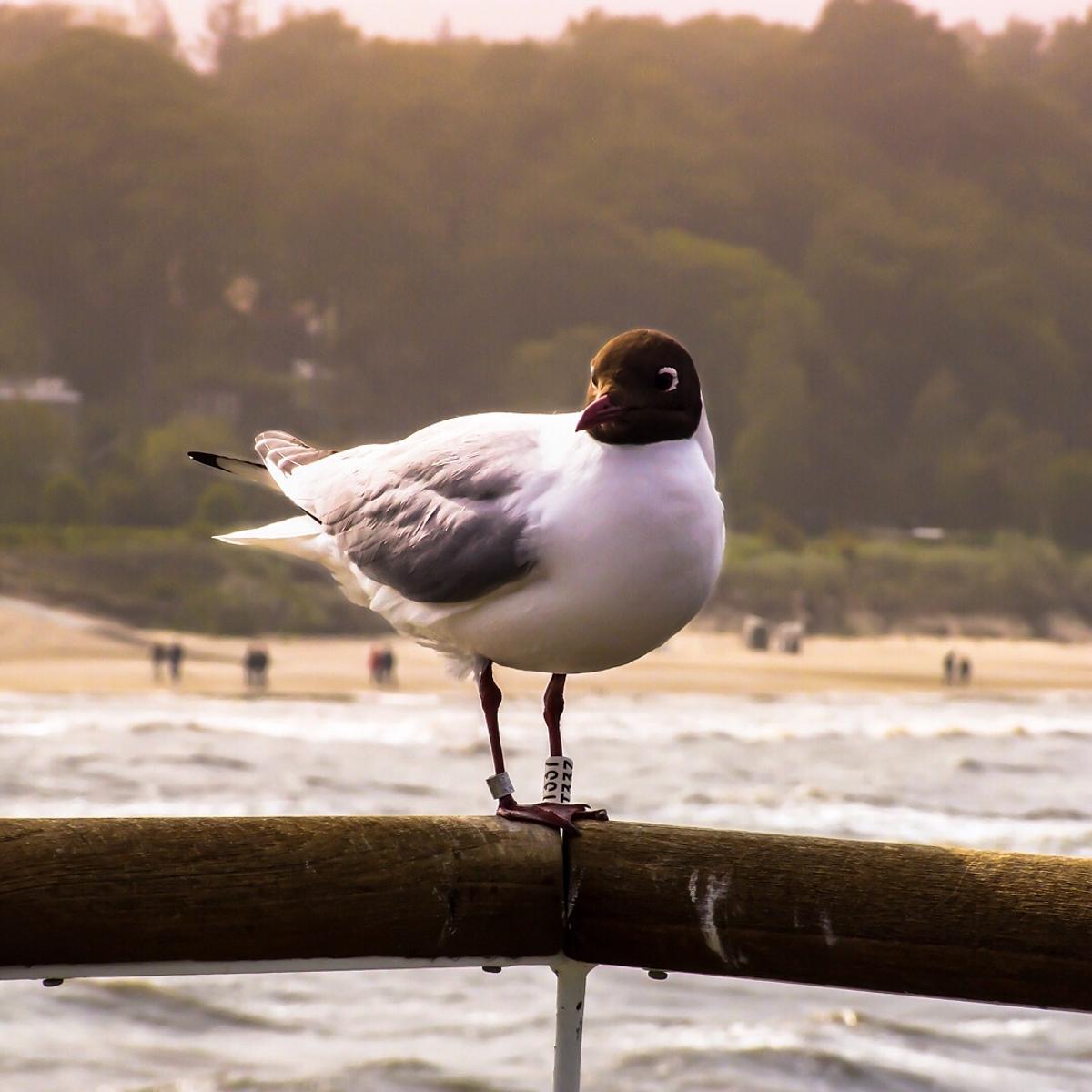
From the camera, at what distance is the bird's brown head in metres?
1.88

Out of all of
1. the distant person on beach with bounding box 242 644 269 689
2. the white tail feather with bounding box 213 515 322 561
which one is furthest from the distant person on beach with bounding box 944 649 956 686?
the white tail feather with bounding box 213 515 322 561

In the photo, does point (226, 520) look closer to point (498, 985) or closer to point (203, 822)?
point (498, 985)

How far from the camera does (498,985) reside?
39.9 ft

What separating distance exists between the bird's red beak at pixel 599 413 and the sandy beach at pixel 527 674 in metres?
35.0

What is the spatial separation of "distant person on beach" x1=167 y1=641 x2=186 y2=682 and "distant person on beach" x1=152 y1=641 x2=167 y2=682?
12 cm

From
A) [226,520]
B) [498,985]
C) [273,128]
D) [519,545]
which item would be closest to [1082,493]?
[226,520]

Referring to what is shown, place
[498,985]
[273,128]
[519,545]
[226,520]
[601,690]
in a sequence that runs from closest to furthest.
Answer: [519,545] → [498,985] → [601,690] → [226,520] → [273,128]

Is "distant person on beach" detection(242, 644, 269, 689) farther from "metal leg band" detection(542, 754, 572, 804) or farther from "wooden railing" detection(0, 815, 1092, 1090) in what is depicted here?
"wooden railing" detection(0, 815, 1092, 1090)

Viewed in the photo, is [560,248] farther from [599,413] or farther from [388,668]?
[599,413]

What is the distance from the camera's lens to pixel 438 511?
6.79 ft

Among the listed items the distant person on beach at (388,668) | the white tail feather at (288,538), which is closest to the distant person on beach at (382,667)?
the distant person on beach at (388,668)

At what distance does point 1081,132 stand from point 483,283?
67.5 ft

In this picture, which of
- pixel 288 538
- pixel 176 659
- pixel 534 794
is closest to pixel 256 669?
pixel 176 659

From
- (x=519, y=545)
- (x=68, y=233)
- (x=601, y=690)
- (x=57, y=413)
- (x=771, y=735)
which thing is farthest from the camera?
(x=68, y=233)
